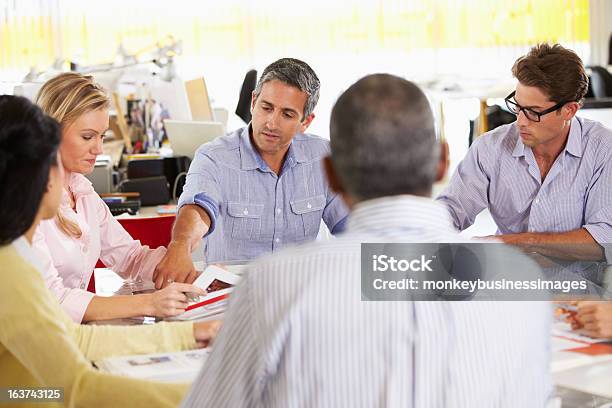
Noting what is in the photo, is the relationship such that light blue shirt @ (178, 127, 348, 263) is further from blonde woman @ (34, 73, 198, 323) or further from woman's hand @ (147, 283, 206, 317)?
woman's hand @ (147, 283, 206, 317)

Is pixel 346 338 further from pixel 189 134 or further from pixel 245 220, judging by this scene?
pixel 189 134

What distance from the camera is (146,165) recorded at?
4234mm

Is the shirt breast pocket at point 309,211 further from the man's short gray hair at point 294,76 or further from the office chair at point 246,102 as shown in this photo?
the office chair at point 246,102

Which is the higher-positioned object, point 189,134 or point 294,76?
point 294,76

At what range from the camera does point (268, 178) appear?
9.36 feet

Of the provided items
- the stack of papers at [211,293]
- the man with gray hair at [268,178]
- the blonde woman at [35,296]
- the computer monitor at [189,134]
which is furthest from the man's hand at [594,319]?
the computer monitor at [189,134]

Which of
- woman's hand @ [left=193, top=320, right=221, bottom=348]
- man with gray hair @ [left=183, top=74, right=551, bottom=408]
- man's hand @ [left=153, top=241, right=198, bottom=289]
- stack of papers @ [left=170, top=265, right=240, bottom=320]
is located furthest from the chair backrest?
man with gray hair @ [left=183, top=74, right=551, bottom=408]

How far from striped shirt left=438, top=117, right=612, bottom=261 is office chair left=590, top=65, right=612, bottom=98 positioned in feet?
18.3

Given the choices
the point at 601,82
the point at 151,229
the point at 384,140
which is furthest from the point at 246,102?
the point at 601,82

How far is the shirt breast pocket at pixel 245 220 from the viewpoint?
9.23 ft

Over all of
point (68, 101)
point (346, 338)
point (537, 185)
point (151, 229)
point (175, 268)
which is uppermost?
point (68, 101)

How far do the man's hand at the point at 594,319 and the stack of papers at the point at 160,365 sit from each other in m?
→ 0.79

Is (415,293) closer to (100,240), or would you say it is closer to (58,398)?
(58,398)

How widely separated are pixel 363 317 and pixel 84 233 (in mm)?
1458
